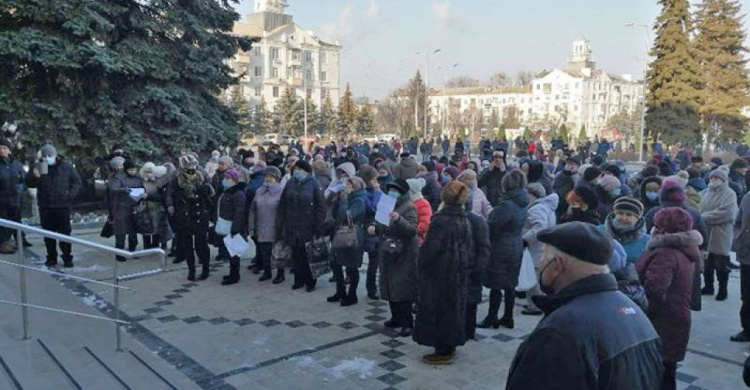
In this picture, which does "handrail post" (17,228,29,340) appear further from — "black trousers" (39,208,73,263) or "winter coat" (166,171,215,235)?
"black trousers" (39,208,73,263)

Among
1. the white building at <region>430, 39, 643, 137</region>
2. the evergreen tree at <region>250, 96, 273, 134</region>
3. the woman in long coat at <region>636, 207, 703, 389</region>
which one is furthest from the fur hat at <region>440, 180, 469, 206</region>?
the white building at <region>430, 39, 643, 137</region>

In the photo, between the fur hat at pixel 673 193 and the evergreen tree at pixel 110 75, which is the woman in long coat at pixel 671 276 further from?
the evergreen tree at pixel 110 75

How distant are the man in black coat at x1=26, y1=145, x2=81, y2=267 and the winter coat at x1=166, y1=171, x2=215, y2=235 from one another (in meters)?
1.89

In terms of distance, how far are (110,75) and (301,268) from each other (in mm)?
9415

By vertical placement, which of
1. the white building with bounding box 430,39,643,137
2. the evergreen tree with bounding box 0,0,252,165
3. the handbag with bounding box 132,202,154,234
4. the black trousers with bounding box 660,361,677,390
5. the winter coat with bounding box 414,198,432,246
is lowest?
the black trousers with bounding box 660,361,677,390

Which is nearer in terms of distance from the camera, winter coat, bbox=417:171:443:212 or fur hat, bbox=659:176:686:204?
fur hat, bbox=659:176:686:204

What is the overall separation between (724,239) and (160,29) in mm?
14087

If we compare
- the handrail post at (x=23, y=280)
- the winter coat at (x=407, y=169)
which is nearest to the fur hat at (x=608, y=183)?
the winter coat at (x=407, y=169)

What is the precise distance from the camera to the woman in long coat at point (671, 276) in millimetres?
4578

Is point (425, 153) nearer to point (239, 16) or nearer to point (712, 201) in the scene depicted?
point (239, 16)

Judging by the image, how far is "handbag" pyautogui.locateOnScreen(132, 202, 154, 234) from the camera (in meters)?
9.80

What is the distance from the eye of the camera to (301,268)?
28.2 feet

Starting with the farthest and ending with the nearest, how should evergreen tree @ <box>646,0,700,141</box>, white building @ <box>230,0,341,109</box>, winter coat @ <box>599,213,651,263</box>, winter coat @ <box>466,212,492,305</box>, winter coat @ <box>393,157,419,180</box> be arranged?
white building @ <box>230,0,341,109</box> < evergreen tree @ <box>646,0,700,141</box> < winter coat @ <box>393,157,419,180</box> < winter coat @ <box>466,212,492,305</box> < winter coat @ <box>599,213,651,263</box>

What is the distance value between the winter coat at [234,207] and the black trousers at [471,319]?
403 centimetres
